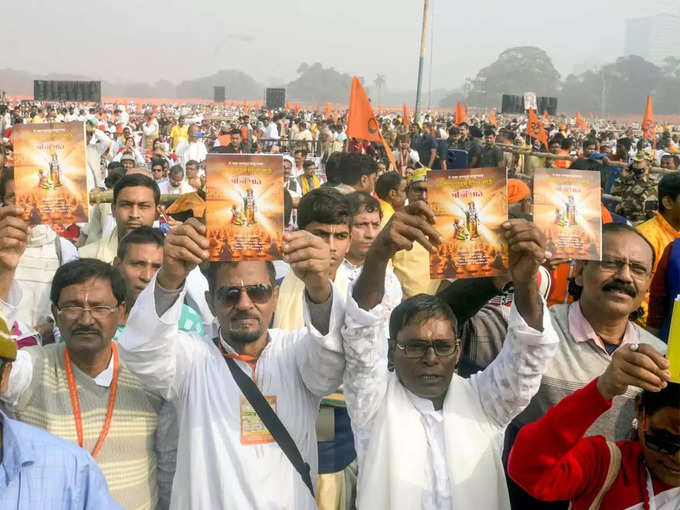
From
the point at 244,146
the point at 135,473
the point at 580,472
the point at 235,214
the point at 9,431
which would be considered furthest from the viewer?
the point at 244,146

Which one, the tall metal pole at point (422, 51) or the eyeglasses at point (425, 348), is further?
the tall metal pole at point (422, 51)

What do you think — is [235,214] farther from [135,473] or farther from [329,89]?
[329,89]

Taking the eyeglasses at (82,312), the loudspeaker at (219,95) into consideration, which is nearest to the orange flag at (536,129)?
the eyeglasses at (82,312)

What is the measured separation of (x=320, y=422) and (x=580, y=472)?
118 centimetres

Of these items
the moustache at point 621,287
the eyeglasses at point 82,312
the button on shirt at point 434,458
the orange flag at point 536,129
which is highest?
the orange flag at point 536,129

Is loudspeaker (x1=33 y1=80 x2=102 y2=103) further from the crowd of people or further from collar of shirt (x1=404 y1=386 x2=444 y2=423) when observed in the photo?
collar of shirt (x1=404 y1=386 x2=444 y2=423)

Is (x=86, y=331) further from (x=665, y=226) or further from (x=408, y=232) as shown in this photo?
(x=665, y=226)

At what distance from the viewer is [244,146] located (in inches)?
612

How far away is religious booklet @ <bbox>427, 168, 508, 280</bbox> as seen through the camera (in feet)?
7.80

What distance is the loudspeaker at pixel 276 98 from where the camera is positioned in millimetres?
41469

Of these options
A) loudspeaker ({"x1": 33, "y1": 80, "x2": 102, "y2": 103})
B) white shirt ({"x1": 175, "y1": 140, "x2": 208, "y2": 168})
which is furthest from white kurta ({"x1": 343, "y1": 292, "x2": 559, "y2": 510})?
loudspeaker ({"x1": 33, "y1": 80, "x2": 102, "y2": 103})

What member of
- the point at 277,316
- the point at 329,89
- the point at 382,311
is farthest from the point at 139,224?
the point at 329,89

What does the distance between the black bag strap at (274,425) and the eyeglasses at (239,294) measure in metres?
0.27

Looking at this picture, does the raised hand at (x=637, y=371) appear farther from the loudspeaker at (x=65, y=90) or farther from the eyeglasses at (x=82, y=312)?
the loudspeaker at (x=65, y=90)
